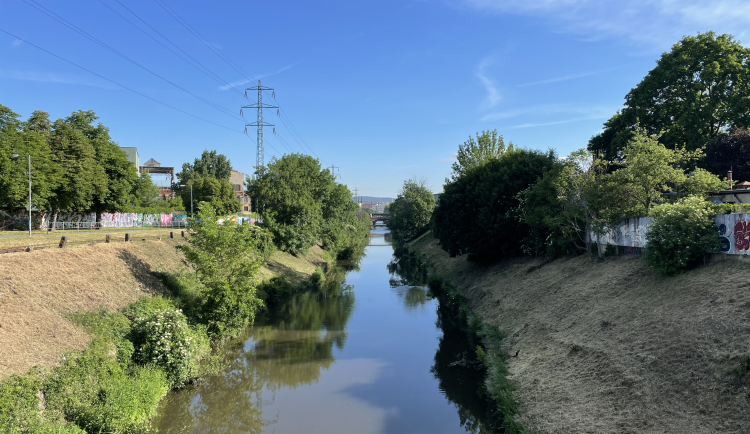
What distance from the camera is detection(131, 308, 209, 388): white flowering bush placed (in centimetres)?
1666

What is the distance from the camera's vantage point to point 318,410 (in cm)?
1659

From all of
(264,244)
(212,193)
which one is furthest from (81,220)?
(212,193)

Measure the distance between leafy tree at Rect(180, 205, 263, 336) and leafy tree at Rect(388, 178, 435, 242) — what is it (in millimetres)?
62302

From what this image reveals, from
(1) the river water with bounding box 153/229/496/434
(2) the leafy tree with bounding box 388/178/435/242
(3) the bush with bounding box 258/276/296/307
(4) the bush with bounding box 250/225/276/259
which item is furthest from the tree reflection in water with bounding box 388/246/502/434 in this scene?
(2) the leafy tree with bounding box 388/178/435/242

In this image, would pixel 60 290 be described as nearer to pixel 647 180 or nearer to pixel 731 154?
pixel 647 180

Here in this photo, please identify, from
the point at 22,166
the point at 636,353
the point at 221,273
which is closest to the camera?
the point at 636,353

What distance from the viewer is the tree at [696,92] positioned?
36312 mm

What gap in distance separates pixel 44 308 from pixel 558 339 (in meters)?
19.5

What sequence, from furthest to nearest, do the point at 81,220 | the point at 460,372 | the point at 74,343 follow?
the point at 81,220 < the point at 460,372 < the point at 74,343

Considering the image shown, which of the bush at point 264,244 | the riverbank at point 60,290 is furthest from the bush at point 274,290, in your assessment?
the riverbank at point 60,290

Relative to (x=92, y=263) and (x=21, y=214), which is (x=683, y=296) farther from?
(x=21, y=214)

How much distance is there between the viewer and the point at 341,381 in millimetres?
19422

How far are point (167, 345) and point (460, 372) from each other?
12.1 metres

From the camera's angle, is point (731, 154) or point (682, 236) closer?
point (682, 236)
